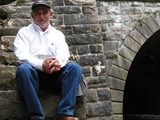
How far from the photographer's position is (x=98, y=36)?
4.87 meters

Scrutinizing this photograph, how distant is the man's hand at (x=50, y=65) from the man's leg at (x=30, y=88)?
10 cm

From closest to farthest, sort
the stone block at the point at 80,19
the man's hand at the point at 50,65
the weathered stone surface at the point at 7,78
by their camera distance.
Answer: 1. the man's hand at the point at 50,65
2. the weathered stone surface at the point at 7,78
3. the stone block at the point at 80,19

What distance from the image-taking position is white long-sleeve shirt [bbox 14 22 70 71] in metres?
2.89

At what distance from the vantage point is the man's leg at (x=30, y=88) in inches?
102

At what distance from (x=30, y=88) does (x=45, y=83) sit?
0.81 ft

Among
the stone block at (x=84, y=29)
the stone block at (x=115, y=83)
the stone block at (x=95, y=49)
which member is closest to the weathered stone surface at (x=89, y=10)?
the stone block at (x=84, y=29)

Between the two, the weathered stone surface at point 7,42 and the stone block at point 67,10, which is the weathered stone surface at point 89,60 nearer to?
the stone block at point 67,10

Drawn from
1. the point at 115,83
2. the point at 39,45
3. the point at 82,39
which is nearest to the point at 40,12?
the point at 39,45

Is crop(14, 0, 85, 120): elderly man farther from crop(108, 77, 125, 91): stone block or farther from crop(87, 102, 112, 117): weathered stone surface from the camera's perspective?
crop(108, 77, 125, 91): stone block

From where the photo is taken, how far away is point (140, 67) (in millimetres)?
8836

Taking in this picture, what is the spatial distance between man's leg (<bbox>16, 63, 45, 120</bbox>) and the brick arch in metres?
2.77

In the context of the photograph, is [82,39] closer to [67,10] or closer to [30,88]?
[67,10]

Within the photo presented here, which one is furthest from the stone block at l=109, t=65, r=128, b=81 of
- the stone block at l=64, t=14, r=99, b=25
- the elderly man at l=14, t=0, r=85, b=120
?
the elderly man at l=14, t=0, r=85, b=120

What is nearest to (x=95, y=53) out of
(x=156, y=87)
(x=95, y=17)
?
(x=95, y=17)
